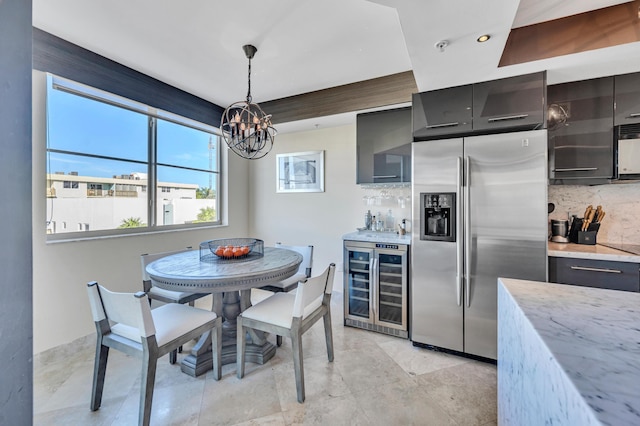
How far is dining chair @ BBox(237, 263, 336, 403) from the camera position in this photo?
1.74 metres

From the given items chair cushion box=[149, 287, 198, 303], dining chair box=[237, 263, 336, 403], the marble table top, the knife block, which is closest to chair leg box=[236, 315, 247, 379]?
dining chair box=[237, 263, 336, 403]

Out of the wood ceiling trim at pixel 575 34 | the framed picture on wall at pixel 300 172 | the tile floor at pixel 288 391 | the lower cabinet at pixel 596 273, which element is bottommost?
the tile floor at pixel 288 391

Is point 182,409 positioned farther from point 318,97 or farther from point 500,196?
point 318,97

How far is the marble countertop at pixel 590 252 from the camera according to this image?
1801 mm

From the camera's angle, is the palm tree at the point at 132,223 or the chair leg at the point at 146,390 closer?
the chair leg at the point at 146,390

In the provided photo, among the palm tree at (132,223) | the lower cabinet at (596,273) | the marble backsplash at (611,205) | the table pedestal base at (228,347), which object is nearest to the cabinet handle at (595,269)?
the lower cabinet at (596,273)

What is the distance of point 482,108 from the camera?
2.18m

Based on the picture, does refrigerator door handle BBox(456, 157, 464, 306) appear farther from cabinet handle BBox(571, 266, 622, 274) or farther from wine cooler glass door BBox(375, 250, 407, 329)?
cabinet handle BBox(571, 266, 622, 274)

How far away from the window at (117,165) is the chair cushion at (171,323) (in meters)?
1.35

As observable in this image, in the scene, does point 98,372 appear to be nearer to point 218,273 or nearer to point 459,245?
point 218,273

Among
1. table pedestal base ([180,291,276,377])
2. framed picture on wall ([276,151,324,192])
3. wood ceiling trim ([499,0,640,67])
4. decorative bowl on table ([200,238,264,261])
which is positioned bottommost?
table pedestal base ([180,291,276,377])

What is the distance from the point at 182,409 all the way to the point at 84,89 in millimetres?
2780

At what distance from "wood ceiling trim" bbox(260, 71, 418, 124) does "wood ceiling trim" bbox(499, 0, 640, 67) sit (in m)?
0.88

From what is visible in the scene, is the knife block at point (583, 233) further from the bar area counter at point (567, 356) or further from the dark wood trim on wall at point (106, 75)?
the dark wood trim on wall at point (106, 75)
